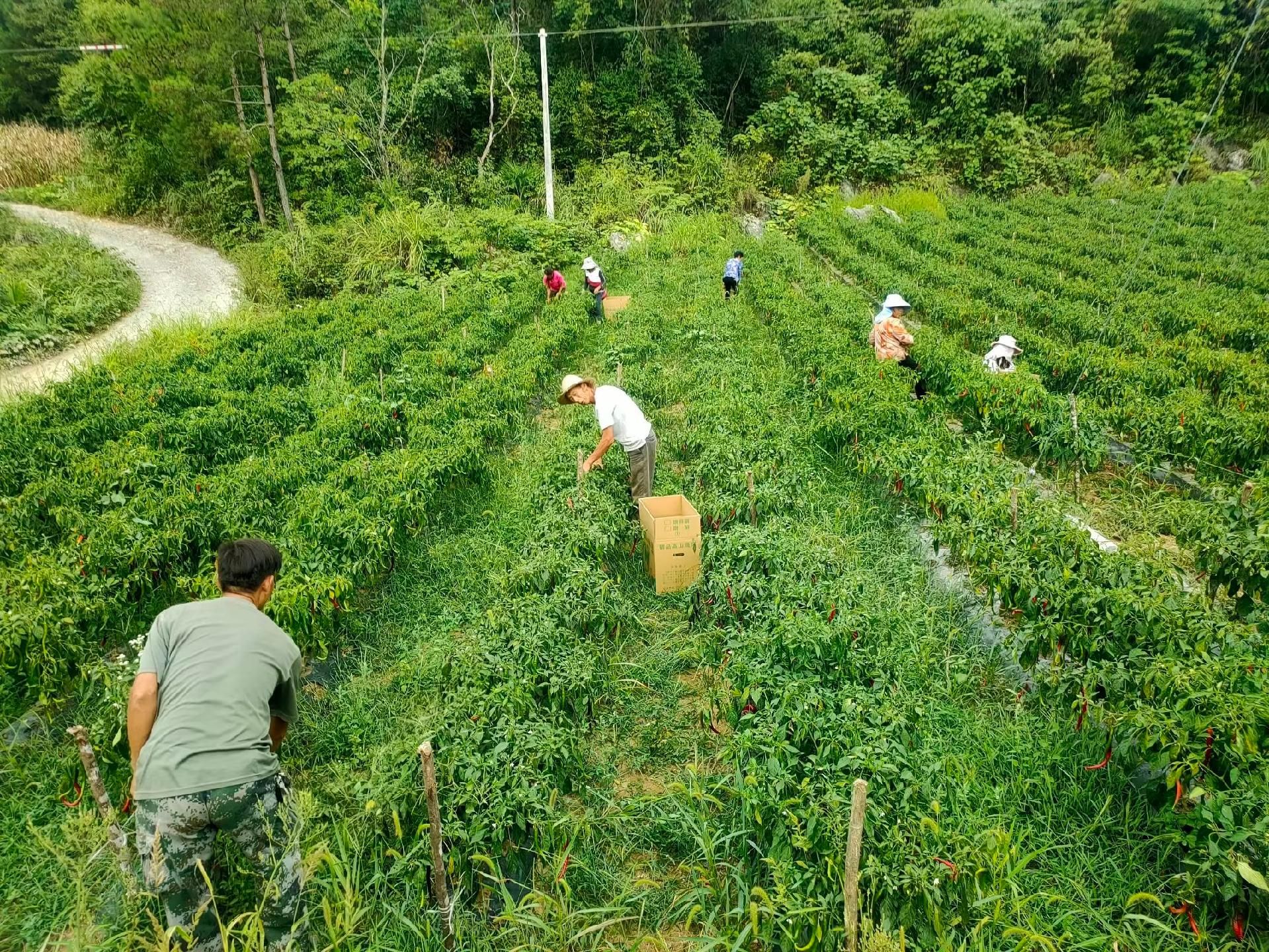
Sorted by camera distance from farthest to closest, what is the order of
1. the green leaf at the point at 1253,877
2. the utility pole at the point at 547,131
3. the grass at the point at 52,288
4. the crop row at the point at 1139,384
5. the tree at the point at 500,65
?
the tree at the point at 500,65 → the utility pole at the point at 547,131 → the grass at the point at 52,288 → the crop row at the point at 1139,384 → the green leaf at the point at 1253,877

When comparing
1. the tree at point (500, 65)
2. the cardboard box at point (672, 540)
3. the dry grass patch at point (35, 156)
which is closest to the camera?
the cardboard box at point (672, 540)

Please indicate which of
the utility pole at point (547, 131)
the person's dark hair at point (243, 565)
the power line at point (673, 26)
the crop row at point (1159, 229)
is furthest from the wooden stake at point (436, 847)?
the power line at point (673, 26)

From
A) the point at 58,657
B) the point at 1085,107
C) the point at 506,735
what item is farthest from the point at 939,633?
the point at 1085,107

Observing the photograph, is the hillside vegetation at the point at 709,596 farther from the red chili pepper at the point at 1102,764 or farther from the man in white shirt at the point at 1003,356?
the man in white shirt at the point at 1003,356

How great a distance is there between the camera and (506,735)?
3.59m

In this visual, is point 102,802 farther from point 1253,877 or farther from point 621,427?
point 1253,877

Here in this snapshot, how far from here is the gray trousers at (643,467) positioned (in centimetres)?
671

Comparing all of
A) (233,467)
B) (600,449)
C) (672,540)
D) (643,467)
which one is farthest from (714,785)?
(233,467)

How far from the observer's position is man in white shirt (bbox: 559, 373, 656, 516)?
630 centimetres

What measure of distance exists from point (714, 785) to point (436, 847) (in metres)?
1.39

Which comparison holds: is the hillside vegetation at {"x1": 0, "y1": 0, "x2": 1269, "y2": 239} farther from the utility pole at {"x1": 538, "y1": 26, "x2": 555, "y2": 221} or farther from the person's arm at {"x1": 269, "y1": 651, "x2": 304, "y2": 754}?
the person's arm at {"x1": 269, "y1": 651, "x2": 304, "y2": 754}

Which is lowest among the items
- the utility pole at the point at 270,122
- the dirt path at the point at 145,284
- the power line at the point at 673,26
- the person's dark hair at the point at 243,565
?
the dirt path at the point at 145,284

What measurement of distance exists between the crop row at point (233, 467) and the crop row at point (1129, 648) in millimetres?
4720

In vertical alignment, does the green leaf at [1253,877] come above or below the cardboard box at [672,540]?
above
